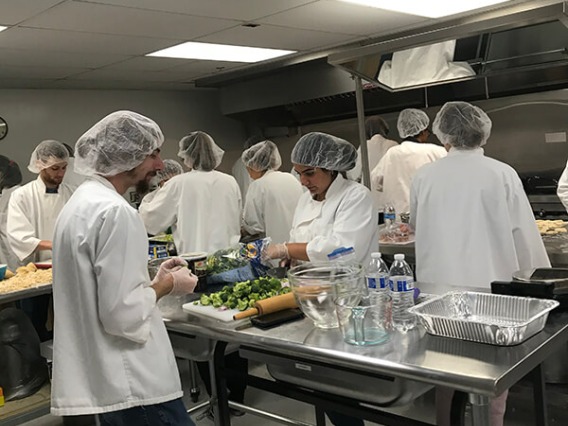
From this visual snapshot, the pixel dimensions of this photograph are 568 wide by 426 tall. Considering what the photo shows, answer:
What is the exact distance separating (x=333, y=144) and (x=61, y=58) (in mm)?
2734

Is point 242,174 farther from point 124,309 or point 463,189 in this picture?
point 124,309

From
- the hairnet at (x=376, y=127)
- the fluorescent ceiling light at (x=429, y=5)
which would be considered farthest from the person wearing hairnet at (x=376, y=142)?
the fluorescent ceiling light at (x=429, y=5)

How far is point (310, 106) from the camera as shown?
20.0 ft

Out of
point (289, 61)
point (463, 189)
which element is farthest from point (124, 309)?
point (289, 61)

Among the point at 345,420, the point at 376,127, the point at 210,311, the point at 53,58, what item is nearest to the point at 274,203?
the point at 376,127

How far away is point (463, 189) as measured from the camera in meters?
2.26

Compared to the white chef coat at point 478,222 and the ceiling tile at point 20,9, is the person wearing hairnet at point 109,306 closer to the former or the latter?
the white chef coat at point 478,222

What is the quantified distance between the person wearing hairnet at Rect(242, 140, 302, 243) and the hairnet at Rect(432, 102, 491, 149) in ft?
5.91

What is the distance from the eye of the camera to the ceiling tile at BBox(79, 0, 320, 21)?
294 centimetres

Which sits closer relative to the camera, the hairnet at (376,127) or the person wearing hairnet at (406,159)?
the person wearing hairnet at (406,159)

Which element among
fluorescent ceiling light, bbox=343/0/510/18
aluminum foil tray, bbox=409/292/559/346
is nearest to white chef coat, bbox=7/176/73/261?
fluorescent ceiling light, bbox=343/0/510/18

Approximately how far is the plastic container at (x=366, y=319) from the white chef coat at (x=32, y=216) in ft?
8.22

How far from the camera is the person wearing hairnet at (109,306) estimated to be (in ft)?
4.75

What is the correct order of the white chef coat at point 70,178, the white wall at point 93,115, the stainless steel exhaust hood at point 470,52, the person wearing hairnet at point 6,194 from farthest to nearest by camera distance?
the white wall at point 93,115 < the person wearing hairnet at point 6,194 < the white chef coat at point 70,178 < the stainless steel exhaust hood at point 470,52
